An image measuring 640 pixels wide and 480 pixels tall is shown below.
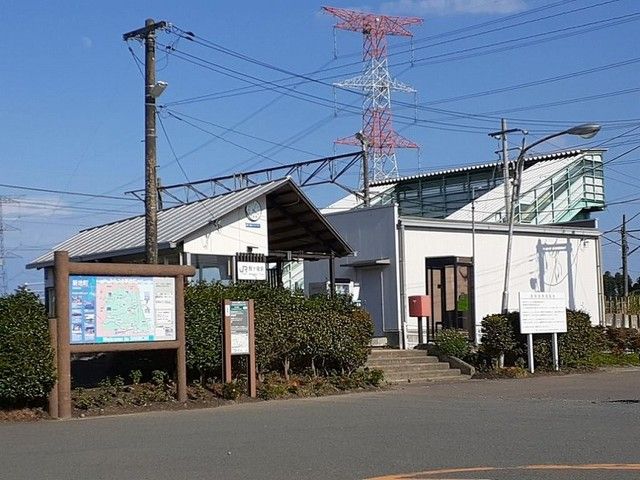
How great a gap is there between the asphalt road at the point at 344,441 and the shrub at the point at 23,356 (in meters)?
0.77

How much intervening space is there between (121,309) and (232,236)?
23.9ft

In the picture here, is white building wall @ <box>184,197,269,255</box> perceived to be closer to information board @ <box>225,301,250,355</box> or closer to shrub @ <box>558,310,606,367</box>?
information board @ <box>225,301,250,355</box>

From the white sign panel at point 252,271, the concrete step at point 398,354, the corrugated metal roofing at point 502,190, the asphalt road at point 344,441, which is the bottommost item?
the asphalt road at point 344,441

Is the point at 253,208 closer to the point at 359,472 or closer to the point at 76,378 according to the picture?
the point at 76,378

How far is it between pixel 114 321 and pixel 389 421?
562 cm

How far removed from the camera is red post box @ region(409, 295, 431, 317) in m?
27.5

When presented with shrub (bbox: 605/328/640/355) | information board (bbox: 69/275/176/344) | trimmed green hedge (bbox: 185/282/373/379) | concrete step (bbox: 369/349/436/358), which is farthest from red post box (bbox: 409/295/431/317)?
information board (bbox: 69/275/176/344)

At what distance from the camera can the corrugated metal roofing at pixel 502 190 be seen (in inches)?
1939

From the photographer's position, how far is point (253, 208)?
25219 millimetres

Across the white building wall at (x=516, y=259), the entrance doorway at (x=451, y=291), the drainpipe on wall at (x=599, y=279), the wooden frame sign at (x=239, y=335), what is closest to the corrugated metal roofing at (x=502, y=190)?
the drainpipe on wall at (x=599, y=279)

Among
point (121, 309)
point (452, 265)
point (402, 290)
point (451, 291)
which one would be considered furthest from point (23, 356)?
point (451, 291)

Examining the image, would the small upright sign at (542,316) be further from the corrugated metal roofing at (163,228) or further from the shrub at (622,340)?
the corrugated metal roofing at (163,228)

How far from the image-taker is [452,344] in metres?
26.0

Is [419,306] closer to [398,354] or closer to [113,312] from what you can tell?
[398,354]
